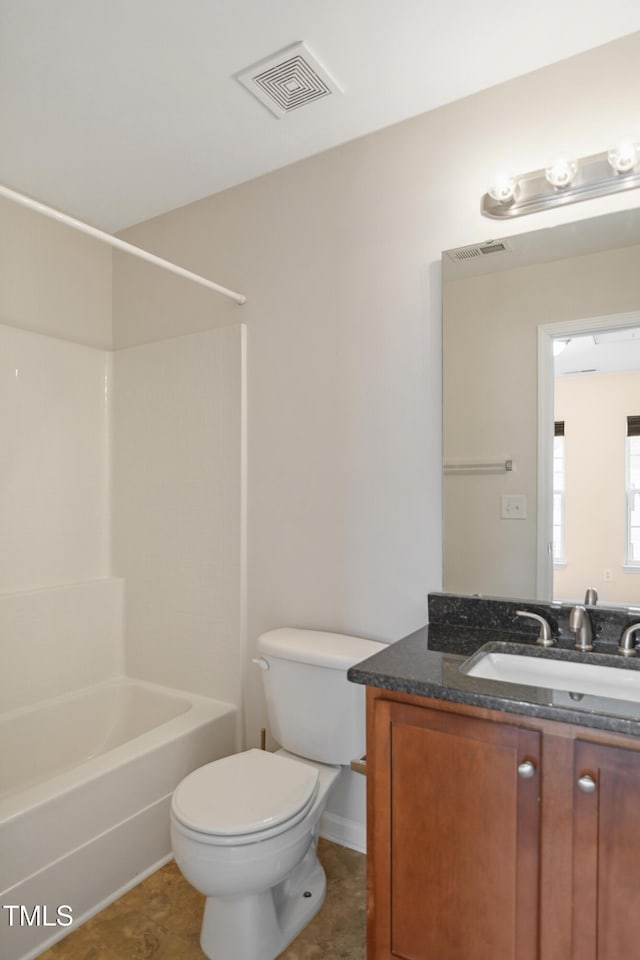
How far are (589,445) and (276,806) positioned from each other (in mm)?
1309

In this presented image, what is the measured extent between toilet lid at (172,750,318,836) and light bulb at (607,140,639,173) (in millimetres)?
1893

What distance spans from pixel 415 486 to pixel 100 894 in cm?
162

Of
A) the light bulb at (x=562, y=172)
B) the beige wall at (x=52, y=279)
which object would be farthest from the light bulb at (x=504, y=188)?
the beige wall at (x=52, y=279)

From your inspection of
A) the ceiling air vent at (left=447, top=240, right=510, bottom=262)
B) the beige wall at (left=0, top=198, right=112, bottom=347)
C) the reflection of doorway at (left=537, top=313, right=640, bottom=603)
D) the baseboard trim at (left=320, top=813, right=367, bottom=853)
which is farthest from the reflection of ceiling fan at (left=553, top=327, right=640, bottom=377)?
the beige wall at (left=0, top=198, right=112, bottom=347)

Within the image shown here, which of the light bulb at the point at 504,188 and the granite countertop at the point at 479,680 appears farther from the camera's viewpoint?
the light bulb at the point at 504,188

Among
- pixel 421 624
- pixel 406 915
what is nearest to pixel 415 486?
pixel 421 624

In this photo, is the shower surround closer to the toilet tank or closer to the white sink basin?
the toilet tank

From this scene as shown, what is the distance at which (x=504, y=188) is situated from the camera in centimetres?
173

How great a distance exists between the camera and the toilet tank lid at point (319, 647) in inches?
73.4

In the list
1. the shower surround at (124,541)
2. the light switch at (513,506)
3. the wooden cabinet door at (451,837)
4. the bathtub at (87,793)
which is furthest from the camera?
the shower surround at (124,541)

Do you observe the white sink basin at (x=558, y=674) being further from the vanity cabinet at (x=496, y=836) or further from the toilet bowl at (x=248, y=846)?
the toilet bowl at (x=248, y=846)

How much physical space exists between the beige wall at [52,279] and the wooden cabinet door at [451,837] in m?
2.23

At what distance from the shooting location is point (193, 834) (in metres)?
1.48

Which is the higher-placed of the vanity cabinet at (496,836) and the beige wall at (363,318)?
the beige wall at (363,318)
